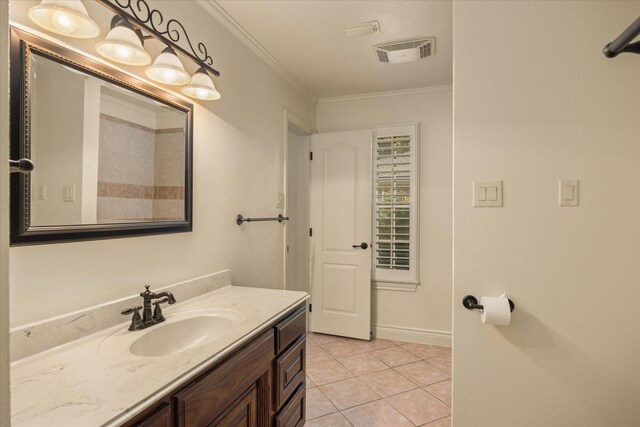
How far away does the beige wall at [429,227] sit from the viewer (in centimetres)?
315

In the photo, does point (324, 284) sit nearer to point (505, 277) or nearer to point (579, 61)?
point (505, 277)

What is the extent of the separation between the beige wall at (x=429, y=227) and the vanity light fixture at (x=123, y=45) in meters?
2.50

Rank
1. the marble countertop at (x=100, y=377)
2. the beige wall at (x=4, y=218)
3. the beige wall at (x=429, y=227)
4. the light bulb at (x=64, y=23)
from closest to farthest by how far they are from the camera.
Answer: the beige wall at (x=4, y=218) < the marble countertop at (x=100, y=377) < the light bulb at (x=64, y=23) < the beige wall at (x=429, y=227)

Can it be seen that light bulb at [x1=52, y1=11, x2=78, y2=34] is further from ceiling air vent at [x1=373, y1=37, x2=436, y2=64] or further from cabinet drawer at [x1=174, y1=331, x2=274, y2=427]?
ceiling air vent at [x1=373, y1=37, x2=436, y2=64]

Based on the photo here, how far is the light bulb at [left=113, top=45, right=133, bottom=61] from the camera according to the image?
1224 mm

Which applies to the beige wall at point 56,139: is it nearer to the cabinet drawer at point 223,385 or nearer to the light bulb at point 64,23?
the light bulb at point 64,23

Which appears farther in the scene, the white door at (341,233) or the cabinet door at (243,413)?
the white door at (341,233)

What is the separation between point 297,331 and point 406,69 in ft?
7.59

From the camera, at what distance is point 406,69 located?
280cm

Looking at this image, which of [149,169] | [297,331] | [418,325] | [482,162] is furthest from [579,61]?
[418,325]

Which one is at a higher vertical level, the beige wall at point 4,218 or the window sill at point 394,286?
the beige wall at point 4,218

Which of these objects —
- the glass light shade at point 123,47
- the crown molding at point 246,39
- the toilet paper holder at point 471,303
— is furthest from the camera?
the crown molding at point 246,39

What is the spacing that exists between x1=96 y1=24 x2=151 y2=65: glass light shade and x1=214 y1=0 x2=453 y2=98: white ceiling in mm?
854

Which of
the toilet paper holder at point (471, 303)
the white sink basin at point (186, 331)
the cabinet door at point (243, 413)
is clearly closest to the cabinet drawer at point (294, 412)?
the cabinet door at point (243, 413)
